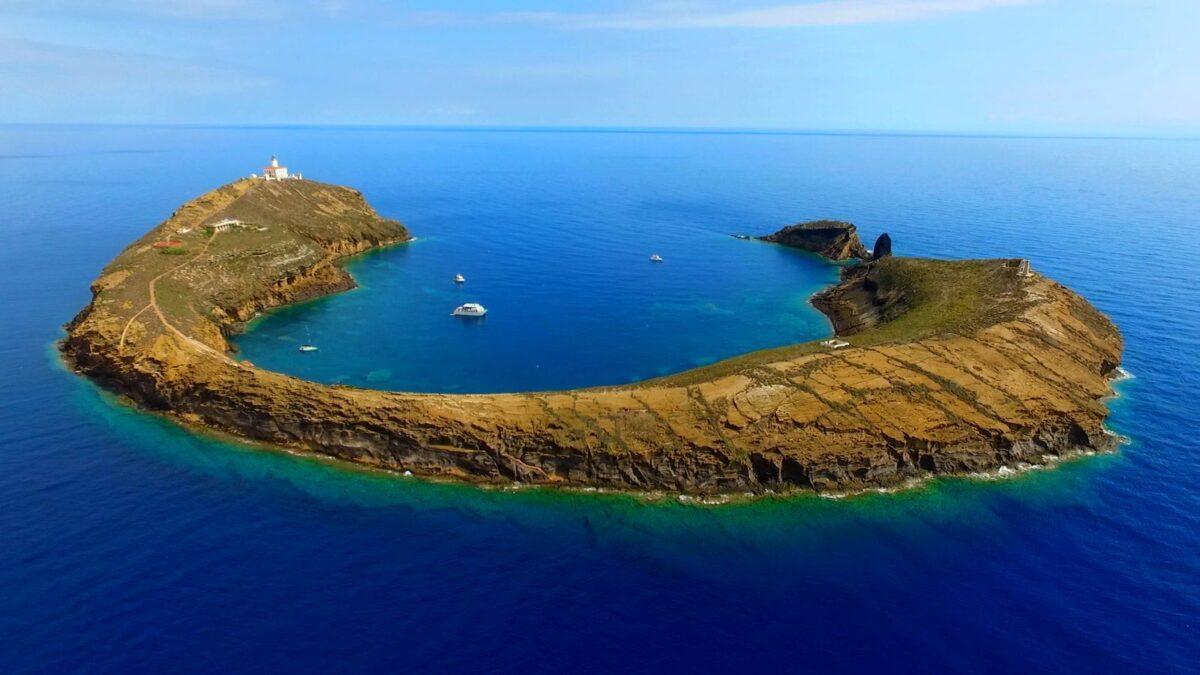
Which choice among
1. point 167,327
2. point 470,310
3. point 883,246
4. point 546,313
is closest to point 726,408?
point 546,313

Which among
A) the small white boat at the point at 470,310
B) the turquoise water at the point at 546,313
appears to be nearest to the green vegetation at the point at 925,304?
the turquoise water at the point at 546,313

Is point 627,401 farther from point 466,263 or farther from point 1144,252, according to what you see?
point 1144,252

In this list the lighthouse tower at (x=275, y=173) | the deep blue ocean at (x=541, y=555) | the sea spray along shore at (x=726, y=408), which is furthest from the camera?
the lighthouse tower at (x=275, y=173)

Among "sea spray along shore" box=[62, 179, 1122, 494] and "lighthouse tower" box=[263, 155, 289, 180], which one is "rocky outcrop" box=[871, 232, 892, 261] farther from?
"lighthouse tower" box=[263, 155, 289, 180]

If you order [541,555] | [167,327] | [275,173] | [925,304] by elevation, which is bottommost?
[541,555]

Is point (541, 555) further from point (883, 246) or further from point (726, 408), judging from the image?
point (883, 246)

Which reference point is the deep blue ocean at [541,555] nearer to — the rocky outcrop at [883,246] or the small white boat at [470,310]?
the small white boat at [470,310]

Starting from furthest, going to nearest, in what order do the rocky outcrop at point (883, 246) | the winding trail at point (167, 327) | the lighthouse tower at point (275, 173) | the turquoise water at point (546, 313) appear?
1. the lighthouse tower at point (275, 173)
2. the rocky outcrop at point (883, 246)
3. the turquoise water at point (546, 313)
4. the winding trail at point (167, 327)

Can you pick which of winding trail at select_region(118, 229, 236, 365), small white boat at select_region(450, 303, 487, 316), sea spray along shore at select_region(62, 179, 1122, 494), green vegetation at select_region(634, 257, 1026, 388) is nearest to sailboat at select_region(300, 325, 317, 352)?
sea spray along shore at select_region(62, 179, 1122, 494)
